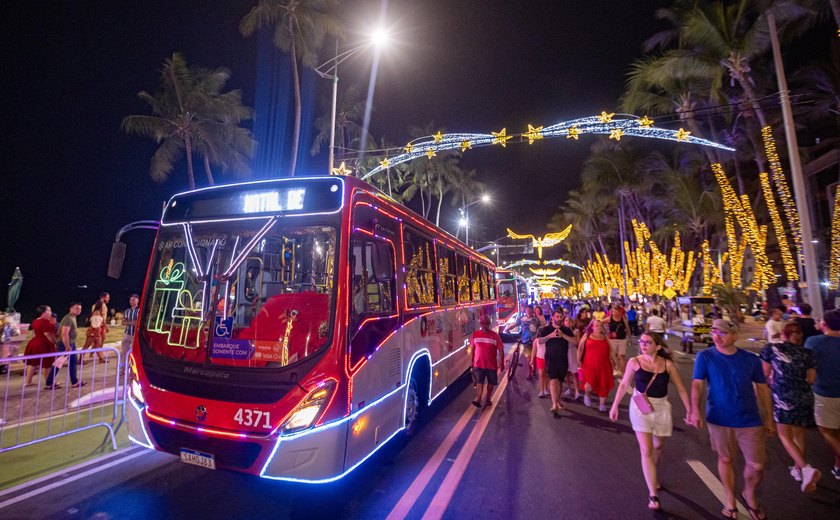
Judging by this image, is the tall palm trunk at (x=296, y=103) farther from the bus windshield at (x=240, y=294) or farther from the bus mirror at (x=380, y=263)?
the bus mirror at (x=380, y=263)

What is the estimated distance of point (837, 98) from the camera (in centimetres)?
1548

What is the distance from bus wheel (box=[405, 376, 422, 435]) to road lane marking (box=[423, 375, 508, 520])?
789 mm

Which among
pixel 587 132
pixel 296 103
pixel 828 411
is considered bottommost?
pixel 828 411

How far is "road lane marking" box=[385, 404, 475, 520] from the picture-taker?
3.90 meters

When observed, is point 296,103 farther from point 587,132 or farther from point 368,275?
point 368,275

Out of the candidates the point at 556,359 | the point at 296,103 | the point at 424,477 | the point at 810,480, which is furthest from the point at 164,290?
the point at 296,103

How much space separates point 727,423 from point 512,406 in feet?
13.8

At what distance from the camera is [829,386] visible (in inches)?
181

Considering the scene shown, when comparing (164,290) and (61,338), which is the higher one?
(164,290)

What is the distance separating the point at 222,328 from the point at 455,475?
3.02 meters

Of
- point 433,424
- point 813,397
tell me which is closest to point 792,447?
point 813,397

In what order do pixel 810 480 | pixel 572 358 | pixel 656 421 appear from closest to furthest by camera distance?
pixel 656 421, pixel 810 480, pixel 572 358

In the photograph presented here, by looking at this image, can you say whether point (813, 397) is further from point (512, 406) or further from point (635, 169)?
point (635, 169)

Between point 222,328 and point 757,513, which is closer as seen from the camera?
point 757,513
